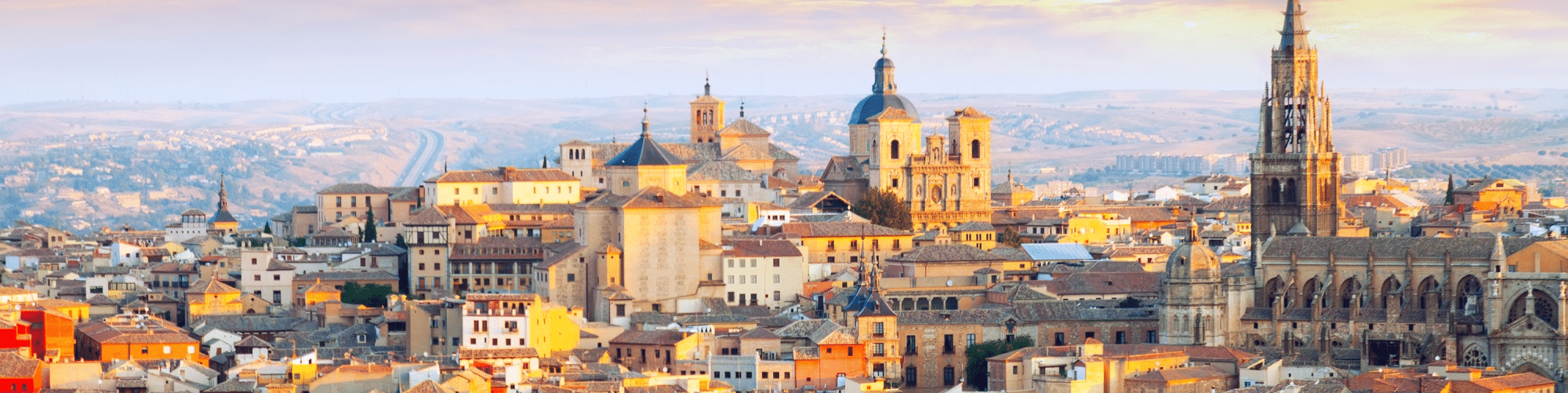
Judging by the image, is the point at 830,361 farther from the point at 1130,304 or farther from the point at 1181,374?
the point at 1130,304

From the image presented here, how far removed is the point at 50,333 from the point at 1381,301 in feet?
141

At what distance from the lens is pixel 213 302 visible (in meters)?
109

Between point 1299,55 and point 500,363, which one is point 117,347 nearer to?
point 500,363

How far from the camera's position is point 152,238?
153 meters

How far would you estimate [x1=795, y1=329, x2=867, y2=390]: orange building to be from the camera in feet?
297

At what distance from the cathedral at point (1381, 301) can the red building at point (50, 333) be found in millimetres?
35126

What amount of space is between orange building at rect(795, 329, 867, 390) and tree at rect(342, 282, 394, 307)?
2206 cm

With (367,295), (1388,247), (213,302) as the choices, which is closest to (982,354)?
(1388,247)

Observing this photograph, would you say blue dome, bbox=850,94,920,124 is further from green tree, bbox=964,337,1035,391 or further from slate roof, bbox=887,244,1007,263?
green tree, bbox=964,337,1035,391

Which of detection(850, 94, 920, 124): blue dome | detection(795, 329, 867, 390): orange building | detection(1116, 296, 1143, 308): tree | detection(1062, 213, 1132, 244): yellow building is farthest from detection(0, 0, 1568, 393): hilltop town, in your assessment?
detection(850, 94, 920, 124): blue dome

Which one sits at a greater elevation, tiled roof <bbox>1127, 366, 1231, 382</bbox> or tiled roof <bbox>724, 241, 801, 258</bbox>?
tiled roof <bbox>724, 241, 801, 258</bbox>

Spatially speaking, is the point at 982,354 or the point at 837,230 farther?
the point at 837,230

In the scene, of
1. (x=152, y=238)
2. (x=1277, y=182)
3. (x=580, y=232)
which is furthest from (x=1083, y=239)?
(x=152, y=238)

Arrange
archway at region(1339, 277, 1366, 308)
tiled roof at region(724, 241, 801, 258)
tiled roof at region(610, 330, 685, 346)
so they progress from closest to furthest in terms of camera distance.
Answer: tiled roof at region(610, 330, 685, 346)
archway at region(1339, 277, 1366, 308)
tiled roof at region(724, 241, 801, 258)
